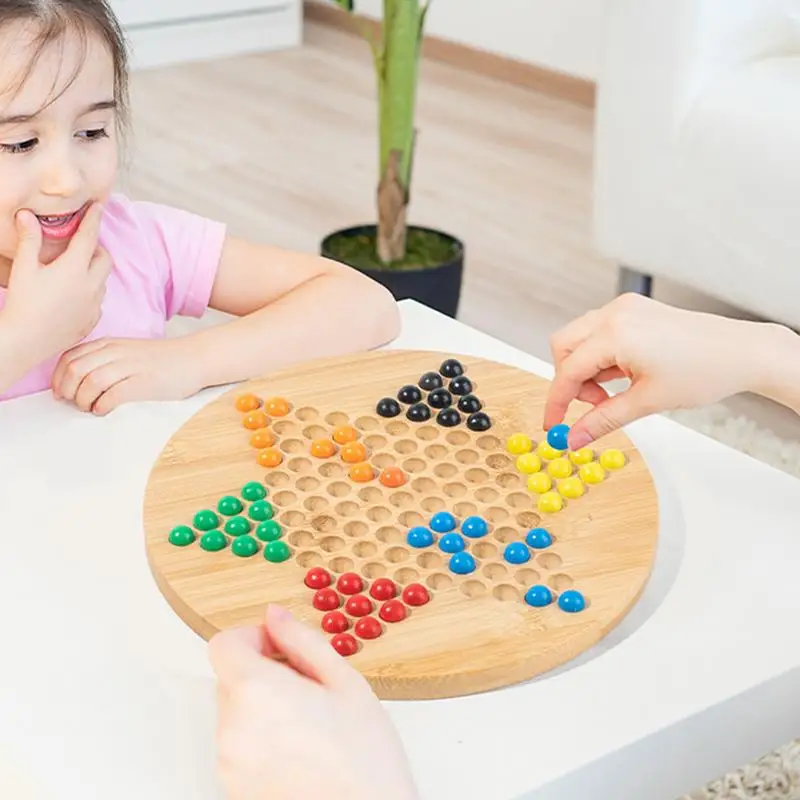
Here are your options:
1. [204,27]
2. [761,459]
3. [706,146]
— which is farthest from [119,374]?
[204,27]

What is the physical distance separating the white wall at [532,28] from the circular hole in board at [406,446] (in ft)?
7.87

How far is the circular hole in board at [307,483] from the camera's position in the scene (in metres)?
0.87

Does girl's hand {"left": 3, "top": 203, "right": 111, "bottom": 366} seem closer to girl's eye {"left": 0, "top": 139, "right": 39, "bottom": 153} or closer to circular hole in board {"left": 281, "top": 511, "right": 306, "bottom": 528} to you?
girl's eye {"left": 0, "top": 139, "right": 39, "bottom": 153}

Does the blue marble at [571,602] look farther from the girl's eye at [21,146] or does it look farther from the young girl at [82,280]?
the girl's eye at [21,146]

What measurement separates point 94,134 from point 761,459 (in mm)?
994

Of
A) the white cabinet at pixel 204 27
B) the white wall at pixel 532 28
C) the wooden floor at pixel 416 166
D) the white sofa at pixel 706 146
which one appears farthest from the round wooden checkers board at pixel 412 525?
the white cabinet at pixel 204 27

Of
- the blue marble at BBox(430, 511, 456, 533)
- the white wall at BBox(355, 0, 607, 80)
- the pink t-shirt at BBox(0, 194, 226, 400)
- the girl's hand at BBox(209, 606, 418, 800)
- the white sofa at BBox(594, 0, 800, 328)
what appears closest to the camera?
the girl's hand at BBox(209, 606, 418, 800)

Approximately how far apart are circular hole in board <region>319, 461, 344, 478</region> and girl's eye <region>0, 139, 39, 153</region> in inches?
14.0

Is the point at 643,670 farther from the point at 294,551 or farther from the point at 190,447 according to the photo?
the point at 190,447

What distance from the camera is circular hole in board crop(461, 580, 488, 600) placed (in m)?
0.76

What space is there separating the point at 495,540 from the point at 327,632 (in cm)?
14

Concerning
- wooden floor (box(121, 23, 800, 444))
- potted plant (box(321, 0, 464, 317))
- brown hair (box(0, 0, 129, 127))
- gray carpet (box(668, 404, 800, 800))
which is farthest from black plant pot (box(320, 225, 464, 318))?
brown hair (box(0, 0, 129, 127))

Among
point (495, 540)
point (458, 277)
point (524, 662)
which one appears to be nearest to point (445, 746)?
point (524, 662)

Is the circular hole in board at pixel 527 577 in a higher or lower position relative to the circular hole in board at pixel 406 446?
higher
